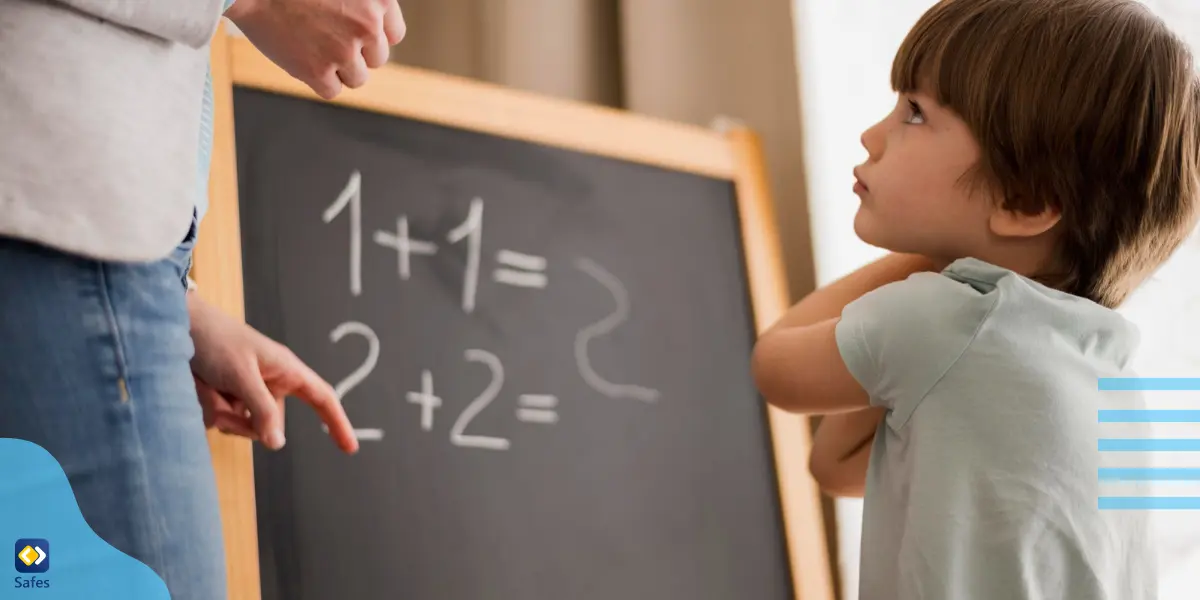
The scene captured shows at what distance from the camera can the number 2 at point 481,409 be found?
105 centimetres

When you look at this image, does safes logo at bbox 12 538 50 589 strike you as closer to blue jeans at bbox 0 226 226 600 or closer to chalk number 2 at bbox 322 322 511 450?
blue jeans at bbox 0 226 226 600

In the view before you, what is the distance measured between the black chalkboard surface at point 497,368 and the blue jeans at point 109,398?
1.30ft

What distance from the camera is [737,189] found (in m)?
1.35

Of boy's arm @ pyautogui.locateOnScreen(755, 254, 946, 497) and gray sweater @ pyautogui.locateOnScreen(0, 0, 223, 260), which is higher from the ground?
gray sweater @ pyautogui.locateOnScreen(0, 0, 223, 260)

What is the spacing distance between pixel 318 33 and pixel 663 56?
0.88 metres

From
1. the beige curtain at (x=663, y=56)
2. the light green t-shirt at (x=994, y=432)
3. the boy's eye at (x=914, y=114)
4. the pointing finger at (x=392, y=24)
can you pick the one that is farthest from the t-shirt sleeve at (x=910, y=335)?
the beige curtain at (x=663, y=56)

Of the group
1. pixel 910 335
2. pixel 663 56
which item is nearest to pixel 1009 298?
pixel 910 335

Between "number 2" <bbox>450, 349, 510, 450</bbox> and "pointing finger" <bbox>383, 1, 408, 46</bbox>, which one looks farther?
"number 2" <bbox>450, 349, 510, 450</bbox>

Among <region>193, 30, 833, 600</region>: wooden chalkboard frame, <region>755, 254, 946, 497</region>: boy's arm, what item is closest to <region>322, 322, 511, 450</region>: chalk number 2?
<region>193, 30, 833, 600</region>: wooden chalkboard frame

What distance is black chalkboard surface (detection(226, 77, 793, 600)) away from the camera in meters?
0.98

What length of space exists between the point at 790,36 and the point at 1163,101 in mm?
752

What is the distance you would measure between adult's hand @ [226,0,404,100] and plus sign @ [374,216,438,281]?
0.38m

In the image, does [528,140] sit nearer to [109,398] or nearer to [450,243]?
[450,243]

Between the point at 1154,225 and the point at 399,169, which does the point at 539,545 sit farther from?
the point at 1154,225
